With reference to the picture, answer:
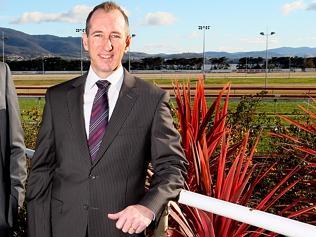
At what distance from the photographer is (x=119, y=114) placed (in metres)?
1.93

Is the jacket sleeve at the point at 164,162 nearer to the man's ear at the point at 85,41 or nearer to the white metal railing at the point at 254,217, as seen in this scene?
the white metal railing at the point at 254,217

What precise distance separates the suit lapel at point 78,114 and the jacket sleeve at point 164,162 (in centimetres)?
24

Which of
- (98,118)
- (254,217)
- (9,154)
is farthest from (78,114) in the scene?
(254,217)

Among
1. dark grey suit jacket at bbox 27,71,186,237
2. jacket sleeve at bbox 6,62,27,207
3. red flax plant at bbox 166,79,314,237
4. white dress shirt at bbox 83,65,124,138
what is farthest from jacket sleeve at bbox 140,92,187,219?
jacket sleeve at bbox 6,62,27,207

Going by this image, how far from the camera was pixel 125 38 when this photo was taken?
1999 millimetres

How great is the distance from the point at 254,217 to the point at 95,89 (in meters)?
0.74

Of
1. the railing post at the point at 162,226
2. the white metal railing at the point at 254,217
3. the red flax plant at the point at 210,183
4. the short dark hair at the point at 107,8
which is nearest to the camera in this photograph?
the white metal railing at the point at 254,217

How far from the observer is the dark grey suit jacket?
1903mm

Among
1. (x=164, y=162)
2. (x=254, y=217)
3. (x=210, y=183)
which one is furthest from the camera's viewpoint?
(x=210, y=183)

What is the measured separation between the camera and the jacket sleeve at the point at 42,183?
2000mm

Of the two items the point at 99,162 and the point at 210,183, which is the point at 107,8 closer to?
the point at 99,162

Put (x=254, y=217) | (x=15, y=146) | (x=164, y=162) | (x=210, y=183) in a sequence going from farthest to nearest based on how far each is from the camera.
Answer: (x=210, y=183) → (x=15, y=146) → (x=164, y=162) → (x=254, y=217)

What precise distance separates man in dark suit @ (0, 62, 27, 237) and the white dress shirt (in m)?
0.40

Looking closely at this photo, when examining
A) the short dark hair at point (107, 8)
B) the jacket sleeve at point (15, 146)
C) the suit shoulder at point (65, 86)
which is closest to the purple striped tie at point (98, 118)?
the suit shoulder at point (65, 86)
